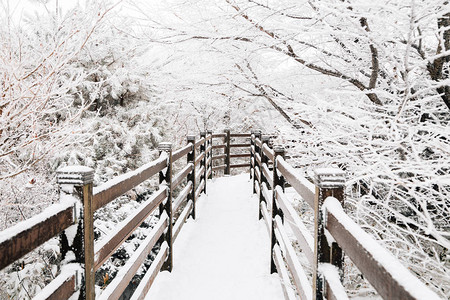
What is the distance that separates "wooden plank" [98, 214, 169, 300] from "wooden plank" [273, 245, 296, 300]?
1.24 m

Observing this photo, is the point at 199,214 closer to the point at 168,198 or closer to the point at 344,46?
the point at 168,198

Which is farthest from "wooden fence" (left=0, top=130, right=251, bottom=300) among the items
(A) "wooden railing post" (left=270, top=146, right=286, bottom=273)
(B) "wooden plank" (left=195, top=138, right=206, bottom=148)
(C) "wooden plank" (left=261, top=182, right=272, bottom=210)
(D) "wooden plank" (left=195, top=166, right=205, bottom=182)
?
(B) "wooden plank" (left=195, top=138, right=206, bottom=148)

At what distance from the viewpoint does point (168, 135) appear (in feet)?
35.9

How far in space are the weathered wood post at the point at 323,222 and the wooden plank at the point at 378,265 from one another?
0.16 m

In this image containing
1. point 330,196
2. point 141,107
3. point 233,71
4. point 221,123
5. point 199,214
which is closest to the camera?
point 330,196

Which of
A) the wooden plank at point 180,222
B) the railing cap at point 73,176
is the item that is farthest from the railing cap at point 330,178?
the wooden plank at point 180,222

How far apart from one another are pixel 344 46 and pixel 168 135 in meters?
7.49

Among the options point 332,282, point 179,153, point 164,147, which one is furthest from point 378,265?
point 179,153

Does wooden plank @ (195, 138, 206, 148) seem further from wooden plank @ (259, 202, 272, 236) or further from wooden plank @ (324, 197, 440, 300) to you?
wooden plank @ (324, 197, 440, 300)

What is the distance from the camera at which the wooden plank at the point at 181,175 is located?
3903mm

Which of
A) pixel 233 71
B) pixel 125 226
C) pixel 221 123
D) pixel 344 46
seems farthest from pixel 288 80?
pixel 221 123

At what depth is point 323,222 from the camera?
5.62 ft

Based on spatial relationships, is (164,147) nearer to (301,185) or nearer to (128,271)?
(128,271)

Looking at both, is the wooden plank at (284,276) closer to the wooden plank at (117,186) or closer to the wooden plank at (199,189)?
the wooden plank at (117,186)
